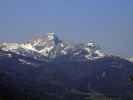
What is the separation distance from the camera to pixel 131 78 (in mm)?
115938

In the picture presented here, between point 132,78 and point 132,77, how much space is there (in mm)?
1542

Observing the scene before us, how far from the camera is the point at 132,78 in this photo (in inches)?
4567

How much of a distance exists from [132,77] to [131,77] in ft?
1.51

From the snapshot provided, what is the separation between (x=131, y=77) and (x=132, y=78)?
1.28 metres

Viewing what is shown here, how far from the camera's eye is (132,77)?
118 m

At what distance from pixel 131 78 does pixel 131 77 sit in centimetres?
136

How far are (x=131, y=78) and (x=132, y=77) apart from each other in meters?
1.70
